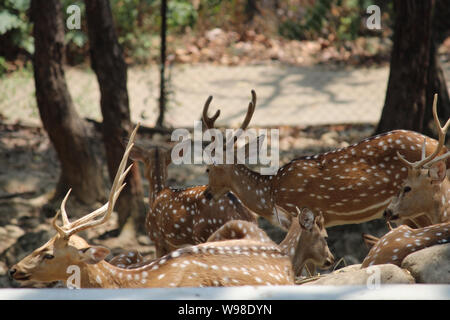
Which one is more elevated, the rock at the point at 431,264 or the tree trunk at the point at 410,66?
the tree trunk at the point at 410,66

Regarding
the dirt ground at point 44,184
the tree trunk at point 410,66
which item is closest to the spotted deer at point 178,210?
the dirt ground at point 44,184

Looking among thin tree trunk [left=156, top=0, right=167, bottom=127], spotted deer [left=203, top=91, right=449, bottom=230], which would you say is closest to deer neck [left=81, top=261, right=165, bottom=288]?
spotted deer [left=203, top=91, right=449, bottom=230]

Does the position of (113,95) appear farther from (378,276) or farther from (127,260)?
(378,276)

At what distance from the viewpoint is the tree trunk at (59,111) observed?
7.34 meters

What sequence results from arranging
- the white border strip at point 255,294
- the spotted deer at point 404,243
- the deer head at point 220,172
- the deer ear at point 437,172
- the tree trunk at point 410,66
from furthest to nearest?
1. the tree trunk at point 410,66
2. the deer head at point 220,172
3. the deer ear at point 437,172
4. the spotted deer at point 404,243
5. the white border strip at point 255,294

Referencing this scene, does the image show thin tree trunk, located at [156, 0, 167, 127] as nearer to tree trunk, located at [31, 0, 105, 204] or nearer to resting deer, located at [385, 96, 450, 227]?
tree trunk, located at [31, 0, 105, 204]

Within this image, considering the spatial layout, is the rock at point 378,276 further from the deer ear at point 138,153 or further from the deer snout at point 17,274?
the deer ear at point 138,153

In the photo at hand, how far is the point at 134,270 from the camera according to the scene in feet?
13.1

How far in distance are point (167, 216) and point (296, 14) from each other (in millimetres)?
8540

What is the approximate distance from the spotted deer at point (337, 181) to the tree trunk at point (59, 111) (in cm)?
243

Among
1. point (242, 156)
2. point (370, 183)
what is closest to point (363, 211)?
point (370, 183)

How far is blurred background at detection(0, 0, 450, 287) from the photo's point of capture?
23.1 feet

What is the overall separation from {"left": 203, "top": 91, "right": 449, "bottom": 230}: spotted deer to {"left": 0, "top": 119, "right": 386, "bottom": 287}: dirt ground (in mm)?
848
